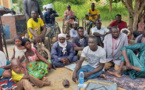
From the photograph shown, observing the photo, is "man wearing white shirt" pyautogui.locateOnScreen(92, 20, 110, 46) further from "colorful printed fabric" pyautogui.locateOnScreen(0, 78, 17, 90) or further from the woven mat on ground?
Answer: "colorful printed fabric" pyautogui.locateOnScreen(0, 78, 17, 90)

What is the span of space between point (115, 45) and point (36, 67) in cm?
192

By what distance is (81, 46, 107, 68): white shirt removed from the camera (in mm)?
2895

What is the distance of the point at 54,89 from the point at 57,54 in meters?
1.32

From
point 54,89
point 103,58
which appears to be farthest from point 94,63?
point 54,89

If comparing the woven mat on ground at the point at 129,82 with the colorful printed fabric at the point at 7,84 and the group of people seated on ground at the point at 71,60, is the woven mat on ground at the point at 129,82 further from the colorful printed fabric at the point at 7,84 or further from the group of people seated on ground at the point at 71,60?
the colorful printed fabric at the point at 7,84

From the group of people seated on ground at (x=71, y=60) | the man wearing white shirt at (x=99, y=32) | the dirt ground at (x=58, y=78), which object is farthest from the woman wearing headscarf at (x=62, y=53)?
the man wearing white shirt at (x=99, y=32)

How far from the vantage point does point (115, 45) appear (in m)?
3.42

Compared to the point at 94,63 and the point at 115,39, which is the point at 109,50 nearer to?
the point at 115,39

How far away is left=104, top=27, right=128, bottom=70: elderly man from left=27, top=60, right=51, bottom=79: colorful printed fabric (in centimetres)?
155

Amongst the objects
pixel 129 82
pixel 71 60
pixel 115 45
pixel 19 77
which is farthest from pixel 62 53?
pixel 129 82

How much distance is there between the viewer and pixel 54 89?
109 inches

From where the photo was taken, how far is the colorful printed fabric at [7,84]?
2.10 meters

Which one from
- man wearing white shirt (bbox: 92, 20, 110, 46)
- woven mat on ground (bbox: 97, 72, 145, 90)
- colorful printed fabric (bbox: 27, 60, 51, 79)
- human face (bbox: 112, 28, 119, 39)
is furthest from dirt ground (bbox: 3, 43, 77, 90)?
man wearing white shirt (bbox: 92, 20, 110, 46)

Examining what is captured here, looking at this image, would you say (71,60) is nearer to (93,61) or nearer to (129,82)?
(93,61)
